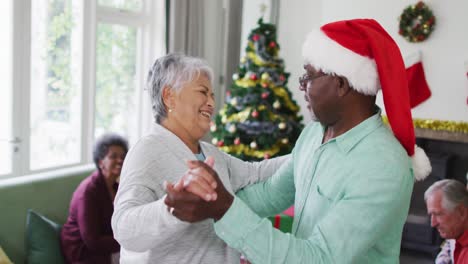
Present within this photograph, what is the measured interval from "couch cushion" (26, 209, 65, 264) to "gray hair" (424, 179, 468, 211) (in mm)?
2325

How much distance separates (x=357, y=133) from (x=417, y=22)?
4.65 m

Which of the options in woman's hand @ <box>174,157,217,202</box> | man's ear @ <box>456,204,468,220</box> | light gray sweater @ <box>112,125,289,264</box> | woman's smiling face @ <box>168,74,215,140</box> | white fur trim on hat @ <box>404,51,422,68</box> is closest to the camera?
woman's hand @ <box>174,157,217,202</box>

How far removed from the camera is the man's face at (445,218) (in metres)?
2.55

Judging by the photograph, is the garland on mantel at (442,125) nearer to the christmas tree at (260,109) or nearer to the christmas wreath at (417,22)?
the christmas wreath at (417,22)

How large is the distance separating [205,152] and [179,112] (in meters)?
0.18

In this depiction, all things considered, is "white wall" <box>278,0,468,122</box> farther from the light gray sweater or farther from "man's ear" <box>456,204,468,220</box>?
the light gray sweater

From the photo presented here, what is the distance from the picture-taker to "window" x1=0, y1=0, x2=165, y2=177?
4102 millimetres

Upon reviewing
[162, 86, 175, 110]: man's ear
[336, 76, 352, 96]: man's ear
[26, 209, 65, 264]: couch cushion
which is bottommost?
[26, 209, 65, 264]: couch cushion

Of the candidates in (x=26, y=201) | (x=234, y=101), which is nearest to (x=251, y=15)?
(x=234, y=101)

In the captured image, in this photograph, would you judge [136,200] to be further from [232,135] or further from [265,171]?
[232,135]

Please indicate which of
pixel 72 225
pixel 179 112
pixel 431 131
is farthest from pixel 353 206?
pixel 431 131

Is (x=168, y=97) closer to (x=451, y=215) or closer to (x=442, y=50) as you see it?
(x=451, y=215)

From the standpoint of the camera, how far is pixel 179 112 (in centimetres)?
165

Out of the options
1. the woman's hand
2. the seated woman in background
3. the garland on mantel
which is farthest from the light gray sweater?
the garland on mantel
